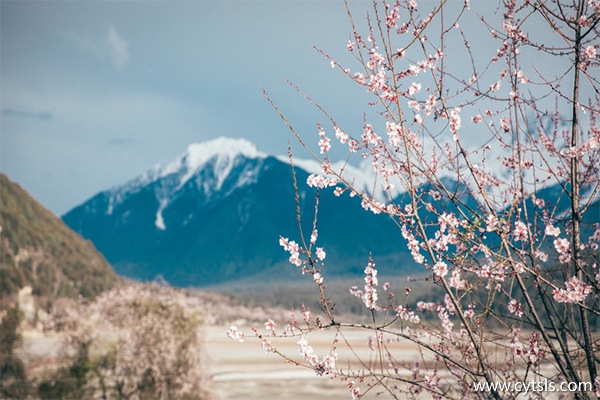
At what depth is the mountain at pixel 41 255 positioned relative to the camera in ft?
105

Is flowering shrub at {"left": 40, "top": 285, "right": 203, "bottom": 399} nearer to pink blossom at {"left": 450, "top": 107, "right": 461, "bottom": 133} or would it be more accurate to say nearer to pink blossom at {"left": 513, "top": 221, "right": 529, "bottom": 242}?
pink blossom at {"left": 450, "top": 107, "right": 461, "bottom": 133}

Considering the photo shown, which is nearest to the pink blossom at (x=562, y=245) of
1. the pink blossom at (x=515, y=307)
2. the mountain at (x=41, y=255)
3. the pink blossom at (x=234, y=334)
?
the pink blossom at (x=515, y=307)

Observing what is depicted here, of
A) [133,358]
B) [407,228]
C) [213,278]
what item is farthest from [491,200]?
[213,278]

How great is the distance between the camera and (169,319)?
12.5 metres

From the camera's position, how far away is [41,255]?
3625 cm

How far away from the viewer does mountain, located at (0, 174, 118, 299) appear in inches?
1258

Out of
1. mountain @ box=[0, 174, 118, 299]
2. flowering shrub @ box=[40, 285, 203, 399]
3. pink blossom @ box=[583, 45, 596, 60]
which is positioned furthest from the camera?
mountain @ box=[0, 174, 118, 299]

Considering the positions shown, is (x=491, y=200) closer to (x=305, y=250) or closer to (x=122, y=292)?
(x=305, y=250)

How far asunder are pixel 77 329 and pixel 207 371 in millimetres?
2711

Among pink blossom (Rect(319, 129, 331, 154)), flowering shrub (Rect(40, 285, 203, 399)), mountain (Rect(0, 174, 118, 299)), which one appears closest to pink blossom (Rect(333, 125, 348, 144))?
pink blossom (Rect(319, 129, 331, 154))

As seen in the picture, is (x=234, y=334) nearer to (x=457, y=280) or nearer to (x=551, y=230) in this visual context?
(x=457, y=280)

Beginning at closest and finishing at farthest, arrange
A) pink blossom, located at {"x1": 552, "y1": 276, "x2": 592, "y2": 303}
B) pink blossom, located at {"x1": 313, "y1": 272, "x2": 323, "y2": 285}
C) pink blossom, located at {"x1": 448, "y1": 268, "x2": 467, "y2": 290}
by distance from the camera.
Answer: pink blossom, located at {"x1": 552, "y1": 276, "x2": 592, "y2": 303} < pink blossom, located at {"x1": 313, "y1": 272, "x2": 323, "y2": 285} < pink blossom, located at {"x1": 448, "y1": 268, "x2": 467, "y2": 290}

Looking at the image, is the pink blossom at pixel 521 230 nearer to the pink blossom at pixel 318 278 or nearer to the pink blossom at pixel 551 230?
the pink blossom at pixel 551 230

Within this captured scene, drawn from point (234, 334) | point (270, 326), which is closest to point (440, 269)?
point (270, 326)
